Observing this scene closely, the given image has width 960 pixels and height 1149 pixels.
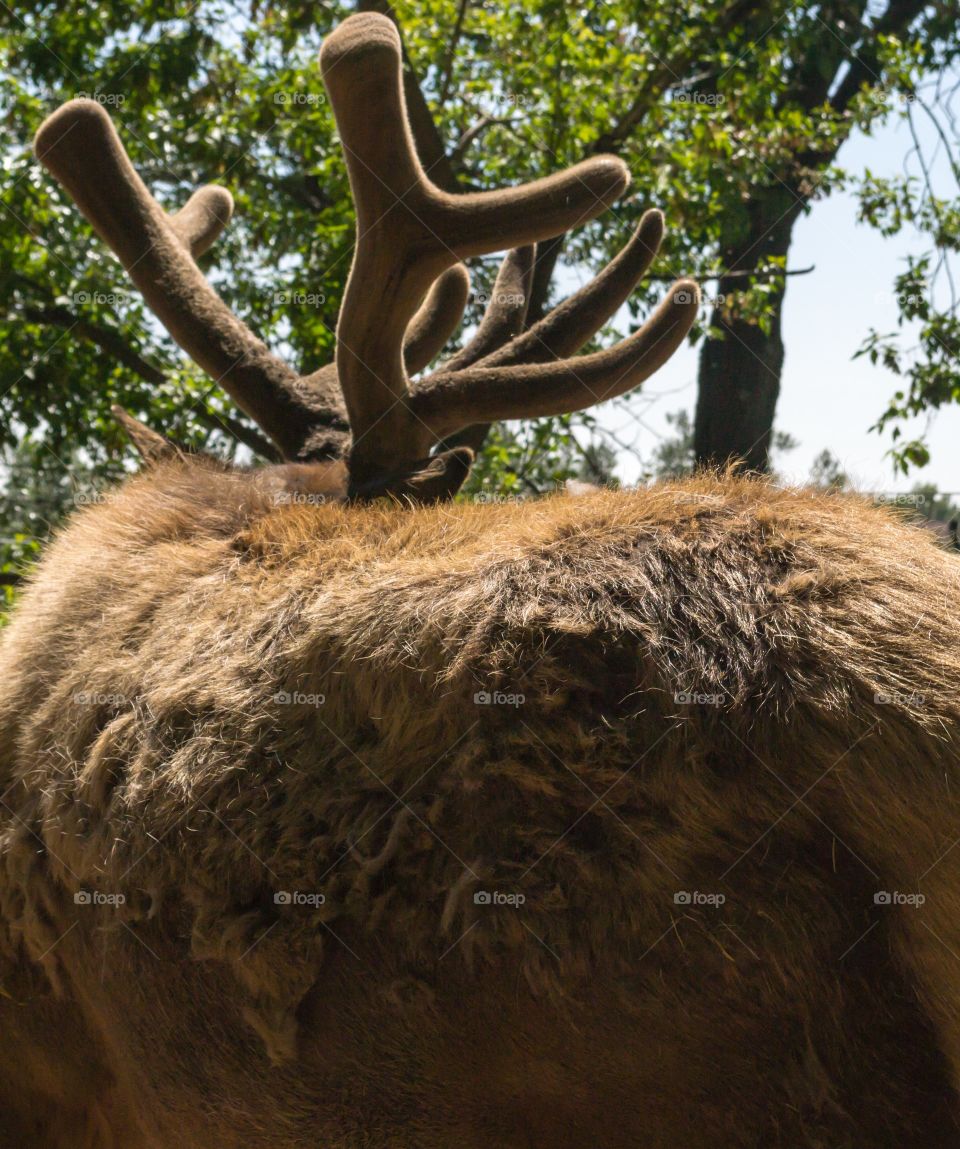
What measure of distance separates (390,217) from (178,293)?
36.5 inches

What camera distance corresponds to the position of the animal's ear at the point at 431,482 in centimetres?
263

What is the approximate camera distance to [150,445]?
9.59 ft

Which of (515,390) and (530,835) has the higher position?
(515,390)

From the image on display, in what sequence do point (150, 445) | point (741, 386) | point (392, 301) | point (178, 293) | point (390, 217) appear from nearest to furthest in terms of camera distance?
point (390, 217) → point (392, 301) → point (150, 445) → point (178, 293) → point (741, 386)

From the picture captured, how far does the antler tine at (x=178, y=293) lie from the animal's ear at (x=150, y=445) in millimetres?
314

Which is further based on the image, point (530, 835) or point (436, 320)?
point (436, 320)

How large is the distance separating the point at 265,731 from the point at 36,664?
675mm

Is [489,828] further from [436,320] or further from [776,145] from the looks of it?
[776,145]

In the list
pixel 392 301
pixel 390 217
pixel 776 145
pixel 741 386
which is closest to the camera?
pixel 390 217

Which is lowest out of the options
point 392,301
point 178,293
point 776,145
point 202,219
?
point 392,301

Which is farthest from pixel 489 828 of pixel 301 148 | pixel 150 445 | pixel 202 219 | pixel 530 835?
pixel 301 148

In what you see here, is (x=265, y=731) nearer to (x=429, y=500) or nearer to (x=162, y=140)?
→ (x=429, y=500)

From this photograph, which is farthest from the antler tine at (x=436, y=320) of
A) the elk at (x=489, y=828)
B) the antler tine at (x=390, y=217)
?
the elk at (x=489, y=828)

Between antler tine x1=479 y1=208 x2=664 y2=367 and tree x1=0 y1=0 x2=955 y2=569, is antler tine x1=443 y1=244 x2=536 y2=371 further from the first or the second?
tree x1=0 y1=0 x2=955 y2=569
